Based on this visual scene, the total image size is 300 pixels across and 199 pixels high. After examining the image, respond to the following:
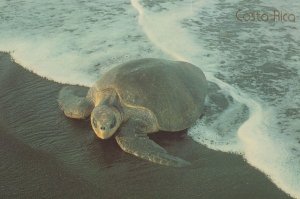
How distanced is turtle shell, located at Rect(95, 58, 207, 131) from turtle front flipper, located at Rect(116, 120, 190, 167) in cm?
29

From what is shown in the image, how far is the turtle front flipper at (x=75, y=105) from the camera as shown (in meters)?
4.45

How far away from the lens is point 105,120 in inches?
160

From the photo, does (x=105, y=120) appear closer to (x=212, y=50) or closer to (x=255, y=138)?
(x=255, y=138)

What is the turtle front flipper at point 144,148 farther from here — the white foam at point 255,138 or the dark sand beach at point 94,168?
the white foam at point 255,138

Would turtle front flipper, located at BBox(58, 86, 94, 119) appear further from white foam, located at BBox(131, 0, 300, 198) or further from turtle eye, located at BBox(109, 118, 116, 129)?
white foam, located at BBox(131, 0, 300, 198)

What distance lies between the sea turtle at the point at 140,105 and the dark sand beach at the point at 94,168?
4.4 inches

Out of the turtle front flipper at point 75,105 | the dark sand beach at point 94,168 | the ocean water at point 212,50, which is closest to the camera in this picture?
the dark sand beach at point 94,168

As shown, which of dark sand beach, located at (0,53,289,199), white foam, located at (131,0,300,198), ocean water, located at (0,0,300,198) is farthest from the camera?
ocean water, located at (0,0,300,198)

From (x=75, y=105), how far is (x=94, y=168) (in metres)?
0.96

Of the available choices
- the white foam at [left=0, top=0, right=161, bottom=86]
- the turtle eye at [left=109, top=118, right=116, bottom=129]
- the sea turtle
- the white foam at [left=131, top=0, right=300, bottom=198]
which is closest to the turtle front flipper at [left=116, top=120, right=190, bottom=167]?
the sea turtle

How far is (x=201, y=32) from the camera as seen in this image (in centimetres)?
715

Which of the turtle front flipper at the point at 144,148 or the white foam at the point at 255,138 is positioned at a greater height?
the turtle front flipper at the point at 144,148

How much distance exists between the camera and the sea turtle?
4.06m

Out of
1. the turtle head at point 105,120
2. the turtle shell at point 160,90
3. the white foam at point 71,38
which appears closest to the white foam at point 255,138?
the turtle shell at point 160,90
